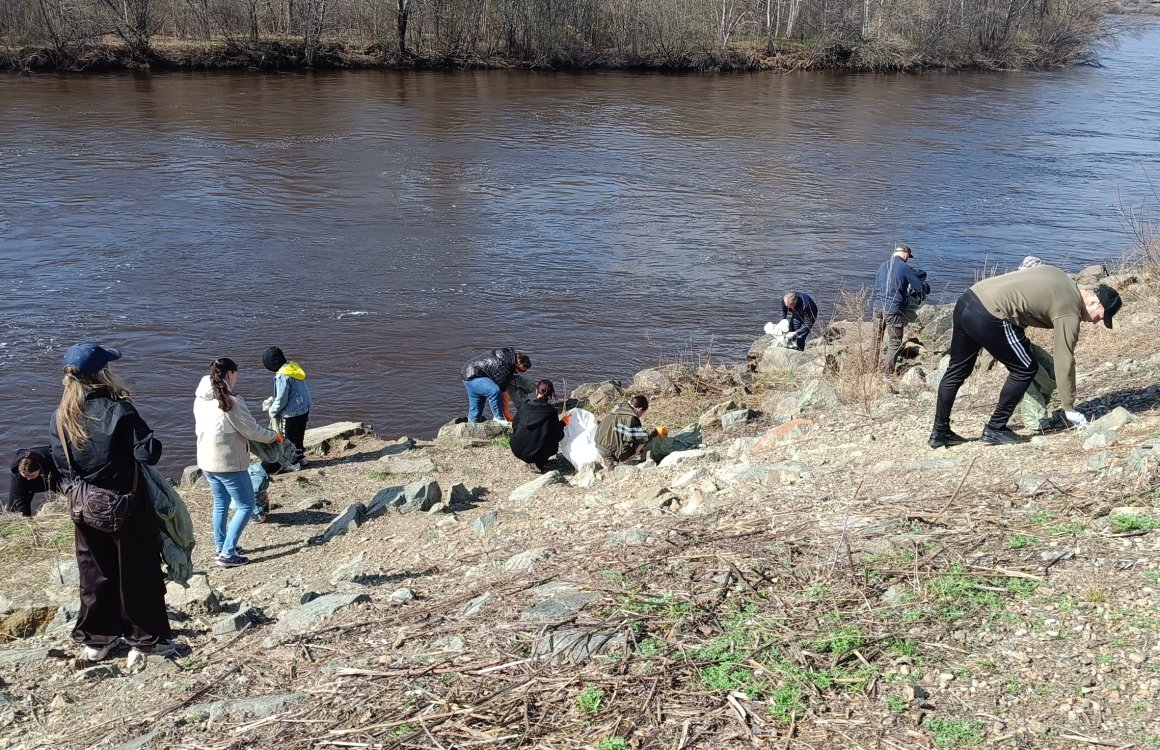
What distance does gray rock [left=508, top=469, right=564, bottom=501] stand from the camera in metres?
8.48

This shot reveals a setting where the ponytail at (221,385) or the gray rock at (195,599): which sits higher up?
the ponytail at (221,385)

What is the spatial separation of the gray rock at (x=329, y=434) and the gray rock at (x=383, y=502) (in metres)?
2.24

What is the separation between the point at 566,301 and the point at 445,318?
6.58 ft

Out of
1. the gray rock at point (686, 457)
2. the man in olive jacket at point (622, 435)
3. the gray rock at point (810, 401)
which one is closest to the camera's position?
the gray rock at point (686, 457)

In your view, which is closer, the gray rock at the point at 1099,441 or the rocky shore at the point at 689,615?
the rocky shore at the point at 689,615

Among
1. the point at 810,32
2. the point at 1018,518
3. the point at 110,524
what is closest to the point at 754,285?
the point at 1018,518

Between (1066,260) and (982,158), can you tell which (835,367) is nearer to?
(1066,260)

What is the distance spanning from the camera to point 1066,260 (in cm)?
1900

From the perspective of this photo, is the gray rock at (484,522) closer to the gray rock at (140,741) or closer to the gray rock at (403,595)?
the gray rock at (403,595)

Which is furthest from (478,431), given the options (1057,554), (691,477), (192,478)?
(1057,554)

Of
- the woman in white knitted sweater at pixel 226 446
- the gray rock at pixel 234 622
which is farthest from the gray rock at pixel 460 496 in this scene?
the gray rock at pixel 234 622

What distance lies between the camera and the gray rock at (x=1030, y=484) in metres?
5.99

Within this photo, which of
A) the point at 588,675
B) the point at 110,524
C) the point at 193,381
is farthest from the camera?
the point at 193,381

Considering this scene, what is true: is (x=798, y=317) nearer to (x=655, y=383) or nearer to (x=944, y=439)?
(x=655, y=383)
